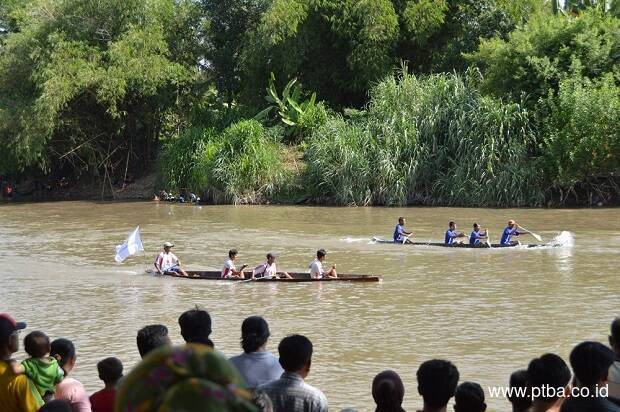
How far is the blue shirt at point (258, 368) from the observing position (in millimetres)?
4875

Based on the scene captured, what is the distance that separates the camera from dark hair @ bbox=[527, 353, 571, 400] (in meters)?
4.22

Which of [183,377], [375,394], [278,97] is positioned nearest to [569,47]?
[278,97]

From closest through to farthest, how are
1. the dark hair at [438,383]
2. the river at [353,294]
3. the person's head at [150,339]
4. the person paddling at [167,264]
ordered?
the dark hair at [438,383] → the person's head at [150,339] → the river at [353,294] → the person paddling at [167,264]

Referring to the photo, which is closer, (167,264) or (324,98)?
(167,264)

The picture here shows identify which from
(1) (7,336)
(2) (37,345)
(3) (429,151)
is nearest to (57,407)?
(1) (7,336)

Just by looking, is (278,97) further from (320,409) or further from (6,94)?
(320,409)

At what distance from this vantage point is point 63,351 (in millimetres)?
5711

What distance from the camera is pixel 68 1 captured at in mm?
38469

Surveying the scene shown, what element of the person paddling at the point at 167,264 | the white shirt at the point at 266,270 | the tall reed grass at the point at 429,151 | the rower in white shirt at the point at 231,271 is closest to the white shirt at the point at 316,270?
the white shirt at the point at 266,270

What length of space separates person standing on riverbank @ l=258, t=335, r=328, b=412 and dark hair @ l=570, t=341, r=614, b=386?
1.14 metres

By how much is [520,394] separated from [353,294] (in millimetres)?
11972

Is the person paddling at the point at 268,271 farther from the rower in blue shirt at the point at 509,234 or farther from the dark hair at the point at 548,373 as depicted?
the dark hair at the point at 548,373

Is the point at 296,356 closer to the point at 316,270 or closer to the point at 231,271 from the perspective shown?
the point at 316,270

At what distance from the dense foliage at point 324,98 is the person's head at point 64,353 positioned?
84.3ft
